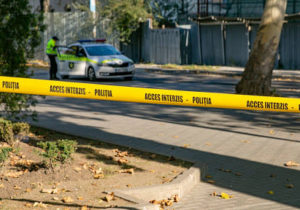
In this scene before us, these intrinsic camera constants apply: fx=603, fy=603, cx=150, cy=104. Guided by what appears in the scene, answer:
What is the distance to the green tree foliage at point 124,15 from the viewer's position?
117ft

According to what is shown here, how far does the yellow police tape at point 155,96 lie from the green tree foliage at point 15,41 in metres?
4.39

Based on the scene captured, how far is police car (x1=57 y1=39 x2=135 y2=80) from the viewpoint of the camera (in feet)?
75.6

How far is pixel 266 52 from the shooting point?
1603 centimetres

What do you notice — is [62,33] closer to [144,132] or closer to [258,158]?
→ [144,132]

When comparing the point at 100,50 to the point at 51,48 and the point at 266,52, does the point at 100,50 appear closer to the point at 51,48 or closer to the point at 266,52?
the point at 51,48

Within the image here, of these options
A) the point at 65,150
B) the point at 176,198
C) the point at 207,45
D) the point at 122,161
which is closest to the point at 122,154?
the point at 122,161

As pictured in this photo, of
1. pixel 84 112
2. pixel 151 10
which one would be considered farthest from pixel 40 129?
pixel 151 10

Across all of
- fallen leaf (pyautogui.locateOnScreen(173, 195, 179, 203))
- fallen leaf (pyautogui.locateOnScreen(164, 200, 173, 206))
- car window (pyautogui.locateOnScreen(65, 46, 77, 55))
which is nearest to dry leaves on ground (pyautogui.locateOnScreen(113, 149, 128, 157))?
fallen leaf (pyautogui.locateOnScreen(173, 195, 179, 203))

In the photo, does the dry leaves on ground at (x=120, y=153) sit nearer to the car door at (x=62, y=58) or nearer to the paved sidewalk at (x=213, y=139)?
the paved sidewalk at (x=213, y=139)

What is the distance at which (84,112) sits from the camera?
14039mm

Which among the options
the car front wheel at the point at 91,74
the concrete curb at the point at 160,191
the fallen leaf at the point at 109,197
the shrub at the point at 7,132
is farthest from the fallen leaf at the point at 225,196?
the car front wheel at the point at 91,74

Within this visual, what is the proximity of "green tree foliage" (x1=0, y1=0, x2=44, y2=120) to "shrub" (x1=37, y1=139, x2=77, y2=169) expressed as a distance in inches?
112

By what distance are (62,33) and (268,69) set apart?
85.9 feet

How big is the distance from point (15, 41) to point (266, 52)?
26.2 ft
